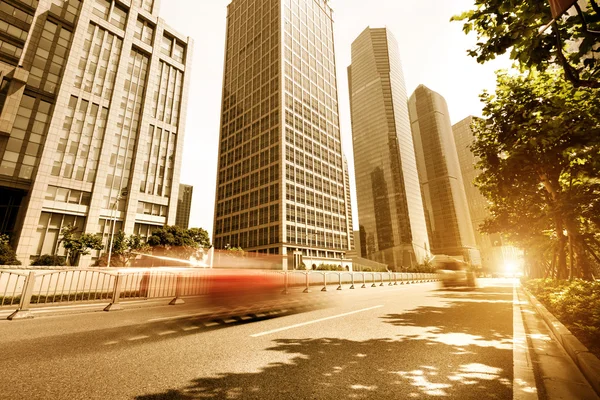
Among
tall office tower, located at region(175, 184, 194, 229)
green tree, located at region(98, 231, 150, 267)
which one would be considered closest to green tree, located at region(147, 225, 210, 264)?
green tree, located at region(98, 231, 150, 267)

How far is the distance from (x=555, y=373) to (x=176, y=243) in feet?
138

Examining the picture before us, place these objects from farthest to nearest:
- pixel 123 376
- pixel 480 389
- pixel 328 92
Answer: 1. pixel 328 92
2. pixel 123 376
3. pixel 480 389

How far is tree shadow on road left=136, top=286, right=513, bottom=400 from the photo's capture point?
96.1 inches

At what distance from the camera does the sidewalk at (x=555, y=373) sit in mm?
Result: 2447

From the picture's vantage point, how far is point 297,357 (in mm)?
3496

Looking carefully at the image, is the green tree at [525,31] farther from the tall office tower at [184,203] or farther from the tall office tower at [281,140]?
the tall office tower at [184,203]

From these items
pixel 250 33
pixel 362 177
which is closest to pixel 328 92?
pixel 250 33

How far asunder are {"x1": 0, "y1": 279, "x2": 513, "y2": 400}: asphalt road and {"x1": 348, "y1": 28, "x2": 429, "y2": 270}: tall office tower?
112283mm

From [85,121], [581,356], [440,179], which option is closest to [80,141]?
[85,121]

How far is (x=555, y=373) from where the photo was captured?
2957 millimetres

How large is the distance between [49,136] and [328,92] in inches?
2939

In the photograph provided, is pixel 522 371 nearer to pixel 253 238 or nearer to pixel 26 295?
pixel 26 295

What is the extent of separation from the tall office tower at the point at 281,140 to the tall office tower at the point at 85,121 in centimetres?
2532

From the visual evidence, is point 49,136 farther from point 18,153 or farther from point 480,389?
point 480,389
